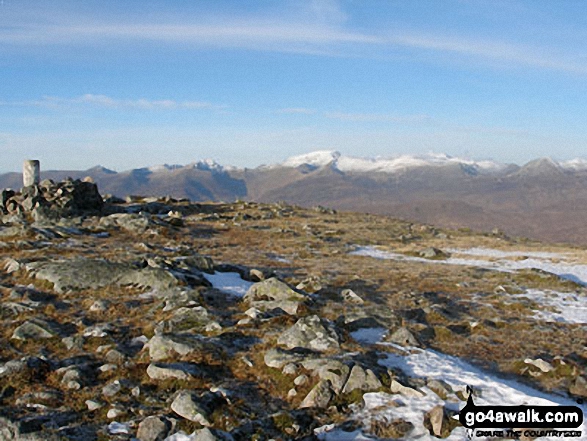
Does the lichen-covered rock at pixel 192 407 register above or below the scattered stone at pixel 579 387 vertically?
above

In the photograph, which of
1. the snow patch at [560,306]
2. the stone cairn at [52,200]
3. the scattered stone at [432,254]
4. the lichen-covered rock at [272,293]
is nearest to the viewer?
the lichen-covered rock at [272,293]

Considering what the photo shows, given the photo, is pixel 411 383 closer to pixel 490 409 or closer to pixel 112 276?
pixel 490 409

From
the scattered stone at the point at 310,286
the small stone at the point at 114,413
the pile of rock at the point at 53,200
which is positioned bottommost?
the small stone at the point at 114,413

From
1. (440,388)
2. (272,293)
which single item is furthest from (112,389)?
(272,293)

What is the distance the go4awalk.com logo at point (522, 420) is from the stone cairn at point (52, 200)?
116ft

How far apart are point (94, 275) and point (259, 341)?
8798 mm

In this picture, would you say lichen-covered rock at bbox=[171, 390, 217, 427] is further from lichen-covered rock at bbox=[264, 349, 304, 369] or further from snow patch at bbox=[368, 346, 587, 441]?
snow patch at bbox=[368, 346, 587, 441]

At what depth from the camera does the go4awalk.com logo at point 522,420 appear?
8.82 meters

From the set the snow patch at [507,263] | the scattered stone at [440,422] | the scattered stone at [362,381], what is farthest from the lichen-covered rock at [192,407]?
the snow patch at [507,263]

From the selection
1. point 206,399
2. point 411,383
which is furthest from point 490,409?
point 206,399

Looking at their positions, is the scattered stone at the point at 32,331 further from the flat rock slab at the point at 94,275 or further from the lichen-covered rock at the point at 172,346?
the flat rock slab at the point at 94,275

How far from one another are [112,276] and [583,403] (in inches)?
640

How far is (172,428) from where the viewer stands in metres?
8.84

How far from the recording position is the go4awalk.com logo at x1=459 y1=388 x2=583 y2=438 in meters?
8.82
